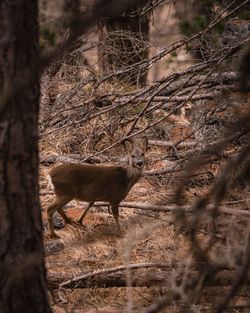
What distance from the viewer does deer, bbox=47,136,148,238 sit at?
25.7 feet

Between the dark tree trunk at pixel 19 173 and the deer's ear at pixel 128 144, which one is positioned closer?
the dark tree trunk at pixel 19 173

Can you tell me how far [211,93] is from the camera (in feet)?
28.5

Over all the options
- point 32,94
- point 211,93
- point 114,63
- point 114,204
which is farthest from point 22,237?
point 114,63

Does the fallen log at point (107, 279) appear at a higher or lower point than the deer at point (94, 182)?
lower

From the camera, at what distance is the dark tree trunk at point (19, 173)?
145 inches

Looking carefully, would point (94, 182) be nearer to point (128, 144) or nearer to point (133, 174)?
point (133, 174)

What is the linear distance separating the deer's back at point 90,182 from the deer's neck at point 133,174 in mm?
49

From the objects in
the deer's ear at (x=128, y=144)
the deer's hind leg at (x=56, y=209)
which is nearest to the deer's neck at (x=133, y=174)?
the deer's ear at (x=128, y=144)

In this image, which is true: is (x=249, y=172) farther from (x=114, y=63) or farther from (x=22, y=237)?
(x=114, y=63)

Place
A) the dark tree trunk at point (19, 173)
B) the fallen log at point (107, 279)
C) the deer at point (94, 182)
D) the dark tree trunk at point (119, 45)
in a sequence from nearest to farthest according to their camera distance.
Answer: the dark tree trunk at point (19, 173), the fallen log at point (107, 279), the deer at point (94, 182), the dark tree trunk at point (119, 45)

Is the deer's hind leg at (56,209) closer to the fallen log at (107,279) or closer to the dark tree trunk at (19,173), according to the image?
the fallen log at (107,279)

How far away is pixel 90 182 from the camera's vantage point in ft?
26.3

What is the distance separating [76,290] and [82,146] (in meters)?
4.19

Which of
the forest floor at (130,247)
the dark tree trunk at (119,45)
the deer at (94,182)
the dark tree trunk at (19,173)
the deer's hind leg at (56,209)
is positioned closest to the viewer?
the dark tree trunk at (19,173)
